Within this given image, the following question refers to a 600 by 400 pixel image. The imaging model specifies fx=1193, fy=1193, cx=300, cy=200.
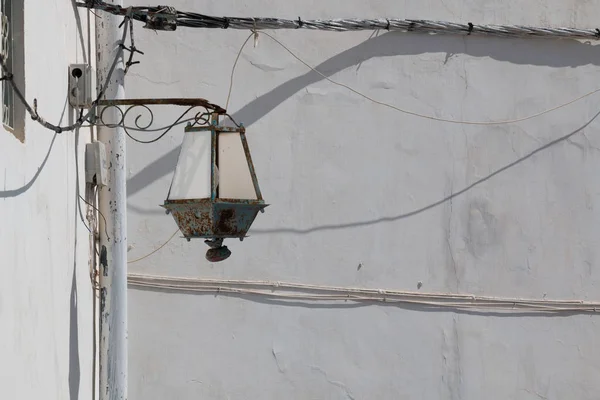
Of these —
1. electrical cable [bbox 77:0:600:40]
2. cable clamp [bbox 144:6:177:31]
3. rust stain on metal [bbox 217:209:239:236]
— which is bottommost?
rust stain on metal [bbox 217:209:239:236]

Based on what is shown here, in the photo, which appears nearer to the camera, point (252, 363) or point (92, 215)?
point (92, 215)

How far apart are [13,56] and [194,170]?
99 centimetres

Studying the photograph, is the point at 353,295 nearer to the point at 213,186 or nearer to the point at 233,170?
the point at 233,170

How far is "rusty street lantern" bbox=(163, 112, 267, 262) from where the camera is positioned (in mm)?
5566

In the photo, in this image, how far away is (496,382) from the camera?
26.8ft

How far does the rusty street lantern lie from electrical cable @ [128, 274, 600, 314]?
2.27 meters

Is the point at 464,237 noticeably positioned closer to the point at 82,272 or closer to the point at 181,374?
the point at 181,374

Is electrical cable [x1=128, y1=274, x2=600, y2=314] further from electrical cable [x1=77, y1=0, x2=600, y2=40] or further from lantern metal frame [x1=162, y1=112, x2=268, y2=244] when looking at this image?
lantern metal frame [x1=162, y1=112, x2=268, y2=244]

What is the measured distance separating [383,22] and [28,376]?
3983 mm

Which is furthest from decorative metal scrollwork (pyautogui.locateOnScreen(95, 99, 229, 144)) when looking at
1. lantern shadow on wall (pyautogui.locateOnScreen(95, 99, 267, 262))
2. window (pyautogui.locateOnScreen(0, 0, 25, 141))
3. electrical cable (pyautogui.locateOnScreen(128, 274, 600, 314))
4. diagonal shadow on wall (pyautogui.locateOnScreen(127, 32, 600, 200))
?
electrical cable (pyautogui.locateOnScreen(128, 274, 600, 314))

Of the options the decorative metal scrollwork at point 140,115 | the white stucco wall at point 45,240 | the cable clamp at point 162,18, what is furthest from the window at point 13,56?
the cable clamp at point 162,18

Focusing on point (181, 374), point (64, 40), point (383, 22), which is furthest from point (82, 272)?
point (383, 22)

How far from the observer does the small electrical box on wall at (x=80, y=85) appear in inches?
241

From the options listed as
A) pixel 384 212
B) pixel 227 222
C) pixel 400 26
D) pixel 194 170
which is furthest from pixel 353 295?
pixel 194 170
